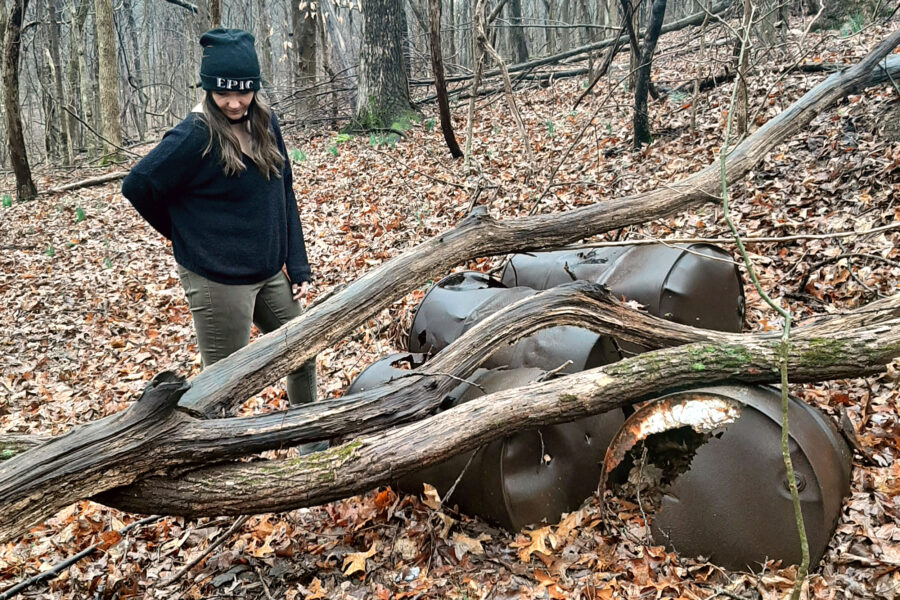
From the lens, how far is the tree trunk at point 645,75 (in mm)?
7223

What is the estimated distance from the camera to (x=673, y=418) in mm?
2922

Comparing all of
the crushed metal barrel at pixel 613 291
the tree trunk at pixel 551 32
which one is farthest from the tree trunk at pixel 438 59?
the tree trunk at pixel 551 32

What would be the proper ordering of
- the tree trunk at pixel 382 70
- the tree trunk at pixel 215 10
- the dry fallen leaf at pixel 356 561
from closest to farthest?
1. the dry fallen leaf at pixel 356 561
2. the tree trunk at pixel 215 10
3. the tree trunk at pixel 382 70

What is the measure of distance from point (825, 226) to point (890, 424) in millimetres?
2330

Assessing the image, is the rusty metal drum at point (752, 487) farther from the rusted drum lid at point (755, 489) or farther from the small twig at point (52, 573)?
the small twig at point (52, 573)

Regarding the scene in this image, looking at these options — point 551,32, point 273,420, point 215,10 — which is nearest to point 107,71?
point 215,10

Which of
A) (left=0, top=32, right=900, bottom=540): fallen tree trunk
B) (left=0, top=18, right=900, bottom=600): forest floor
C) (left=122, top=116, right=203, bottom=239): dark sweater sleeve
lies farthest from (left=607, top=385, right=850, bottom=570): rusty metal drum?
(left=122, top=116, right=203, bottom=239): dark sweater sleeve

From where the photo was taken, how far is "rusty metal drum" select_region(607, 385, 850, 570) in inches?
105

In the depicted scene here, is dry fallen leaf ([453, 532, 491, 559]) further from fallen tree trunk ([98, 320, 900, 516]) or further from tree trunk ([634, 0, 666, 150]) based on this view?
tree trunk ([634, 0, 666, 150])

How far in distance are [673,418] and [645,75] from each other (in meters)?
5.64

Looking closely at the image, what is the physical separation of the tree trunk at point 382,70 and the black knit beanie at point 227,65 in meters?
8.36

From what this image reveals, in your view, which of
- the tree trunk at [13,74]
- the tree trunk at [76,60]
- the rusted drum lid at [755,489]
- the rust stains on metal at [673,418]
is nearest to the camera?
the rusted drum lid at [755,489]

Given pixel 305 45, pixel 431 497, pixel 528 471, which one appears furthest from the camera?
pixel 305 45

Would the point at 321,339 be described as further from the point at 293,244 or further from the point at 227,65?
the point at 227,65
